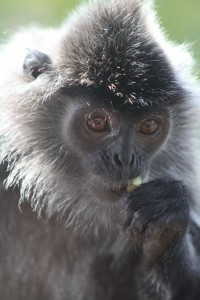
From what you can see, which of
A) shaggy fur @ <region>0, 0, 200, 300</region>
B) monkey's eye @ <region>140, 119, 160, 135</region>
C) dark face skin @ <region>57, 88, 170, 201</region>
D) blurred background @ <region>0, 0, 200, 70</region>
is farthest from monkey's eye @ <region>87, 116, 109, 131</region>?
blurred background @ <region>0, 0, 200, 70</region>

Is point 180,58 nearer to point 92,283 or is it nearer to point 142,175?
point 142,175

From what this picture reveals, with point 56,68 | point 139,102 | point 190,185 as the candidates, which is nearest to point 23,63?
point 56,68

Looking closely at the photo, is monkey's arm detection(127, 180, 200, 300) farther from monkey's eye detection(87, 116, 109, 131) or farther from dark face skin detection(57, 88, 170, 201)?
monkey's eye detection(87, 116, 109, 131)

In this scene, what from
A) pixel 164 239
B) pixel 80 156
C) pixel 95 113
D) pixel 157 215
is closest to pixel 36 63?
pixel 95 113

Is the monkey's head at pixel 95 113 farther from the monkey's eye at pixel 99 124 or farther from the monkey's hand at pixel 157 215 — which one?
the monkey's hand at pixel 157 215

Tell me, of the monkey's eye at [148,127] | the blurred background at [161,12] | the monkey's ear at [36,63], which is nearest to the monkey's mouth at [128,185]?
the monkey's eye at [148,127]
